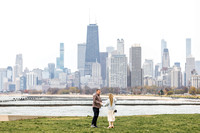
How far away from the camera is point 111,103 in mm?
26859

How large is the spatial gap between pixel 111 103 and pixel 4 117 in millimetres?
14599

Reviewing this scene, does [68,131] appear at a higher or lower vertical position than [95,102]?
lower

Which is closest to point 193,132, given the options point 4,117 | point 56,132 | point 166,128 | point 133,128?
point 166,128

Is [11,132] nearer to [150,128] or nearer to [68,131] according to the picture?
[68,131]

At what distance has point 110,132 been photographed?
24109 mm

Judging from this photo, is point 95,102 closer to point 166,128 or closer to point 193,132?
point 166,128

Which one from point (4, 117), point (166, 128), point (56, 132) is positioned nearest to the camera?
point (56, 132)

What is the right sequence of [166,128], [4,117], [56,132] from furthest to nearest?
[4,117] < [166,128] < [56,132]

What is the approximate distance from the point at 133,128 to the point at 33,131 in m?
6.36

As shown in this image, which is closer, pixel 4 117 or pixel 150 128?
pixel 150 128

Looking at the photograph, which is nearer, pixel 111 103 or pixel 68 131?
pixel 68 131

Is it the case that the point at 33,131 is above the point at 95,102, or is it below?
below

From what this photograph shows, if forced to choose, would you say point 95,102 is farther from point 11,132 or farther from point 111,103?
point 11,132

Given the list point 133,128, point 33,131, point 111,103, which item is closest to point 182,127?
point 133,128
